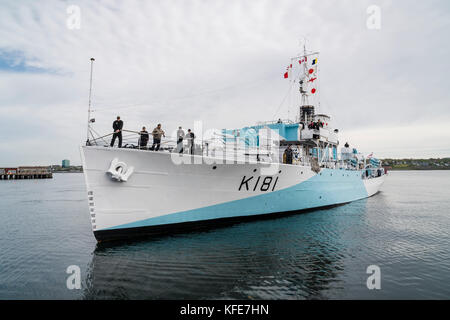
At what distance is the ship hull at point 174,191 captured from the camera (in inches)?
359

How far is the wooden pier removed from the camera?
69.6 metres

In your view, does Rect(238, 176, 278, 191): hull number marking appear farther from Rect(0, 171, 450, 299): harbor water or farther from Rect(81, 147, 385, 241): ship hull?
Rect(0, 171, 450, 299): harbor water

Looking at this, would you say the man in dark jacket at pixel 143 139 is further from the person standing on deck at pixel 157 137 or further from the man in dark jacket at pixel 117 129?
the man in dark jacket at pixel 117 129

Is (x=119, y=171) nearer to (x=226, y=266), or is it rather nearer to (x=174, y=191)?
(x=174, y=191)

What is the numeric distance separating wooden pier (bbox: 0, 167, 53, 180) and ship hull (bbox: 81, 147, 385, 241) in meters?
78.2

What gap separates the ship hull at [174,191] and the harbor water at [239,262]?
0.58 metres

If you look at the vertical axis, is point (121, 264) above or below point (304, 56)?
below

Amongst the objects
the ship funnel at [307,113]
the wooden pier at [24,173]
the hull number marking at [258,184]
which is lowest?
the wooden pier at [24,173]

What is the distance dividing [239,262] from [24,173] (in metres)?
82.5

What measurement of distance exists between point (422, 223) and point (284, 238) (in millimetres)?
9097

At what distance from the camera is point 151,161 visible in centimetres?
960

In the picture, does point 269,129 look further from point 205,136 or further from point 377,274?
point 377,274

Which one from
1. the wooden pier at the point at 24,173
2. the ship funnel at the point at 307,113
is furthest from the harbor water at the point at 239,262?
the wooden pier at the point at 24,173
